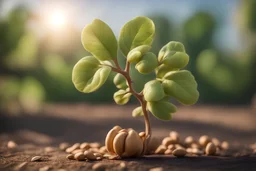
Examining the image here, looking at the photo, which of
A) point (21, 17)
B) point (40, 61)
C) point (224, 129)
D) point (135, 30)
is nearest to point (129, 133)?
point (135, 30)

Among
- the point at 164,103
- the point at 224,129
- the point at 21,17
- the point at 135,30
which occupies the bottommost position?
the point at 224,129

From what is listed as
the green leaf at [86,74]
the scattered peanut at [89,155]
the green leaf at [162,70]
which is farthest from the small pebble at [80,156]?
the green leaf at [162,70]

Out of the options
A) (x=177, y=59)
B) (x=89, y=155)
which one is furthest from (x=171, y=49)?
(x=89, y=155)

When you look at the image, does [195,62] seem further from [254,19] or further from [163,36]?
[254,19]

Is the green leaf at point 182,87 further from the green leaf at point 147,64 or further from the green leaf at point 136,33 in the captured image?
the green leaf at point 136,33

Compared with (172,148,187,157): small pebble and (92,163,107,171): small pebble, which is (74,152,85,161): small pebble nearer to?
(92,163,107,171): small pebble

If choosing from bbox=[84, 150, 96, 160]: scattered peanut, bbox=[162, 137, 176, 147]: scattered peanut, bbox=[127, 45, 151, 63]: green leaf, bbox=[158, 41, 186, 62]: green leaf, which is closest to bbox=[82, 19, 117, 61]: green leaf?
bbox=[127, 45, 151, 63]: green leaf
